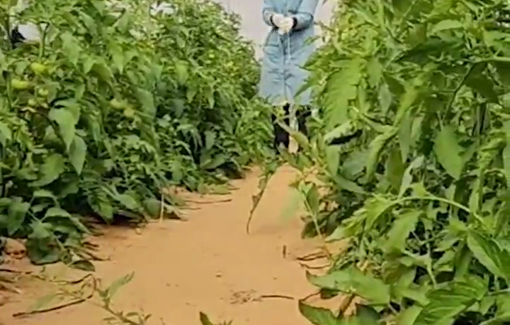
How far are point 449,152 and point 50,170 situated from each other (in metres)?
1.40

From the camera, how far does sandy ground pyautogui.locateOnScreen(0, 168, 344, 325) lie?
6.85ft

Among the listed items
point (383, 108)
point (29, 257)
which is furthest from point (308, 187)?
point (29, 257)

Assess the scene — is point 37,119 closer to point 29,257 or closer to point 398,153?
point 29,257

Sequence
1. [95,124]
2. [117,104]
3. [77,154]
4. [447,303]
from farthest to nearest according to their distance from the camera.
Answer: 1. [117,104]
2. [95,124]
3. [77,154]
4. [447,303]

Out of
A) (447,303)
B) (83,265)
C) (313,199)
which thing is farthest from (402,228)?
(83,265)

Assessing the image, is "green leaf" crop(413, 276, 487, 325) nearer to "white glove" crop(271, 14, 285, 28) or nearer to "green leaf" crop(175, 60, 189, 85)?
"green leaf" crop(175, 60, 189, 85)

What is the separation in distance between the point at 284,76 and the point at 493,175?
3687mm

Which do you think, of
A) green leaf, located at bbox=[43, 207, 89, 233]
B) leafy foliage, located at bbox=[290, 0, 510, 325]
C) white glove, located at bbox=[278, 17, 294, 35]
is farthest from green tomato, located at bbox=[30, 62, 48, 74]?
white glove, located at bbox=[278, 17, 294, 35]

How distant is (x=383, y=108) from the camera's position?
210 cm

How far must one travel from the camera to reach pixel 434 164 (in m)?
1.83

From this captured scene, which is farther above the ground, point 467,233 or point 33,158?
point 467,233

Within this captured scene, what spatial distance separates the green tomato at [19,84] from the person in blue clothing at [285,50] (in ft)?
7.90

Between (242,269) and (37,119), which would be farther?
(37,119)

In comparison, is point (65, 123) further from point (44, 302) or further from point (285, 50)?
point (285, 50)
